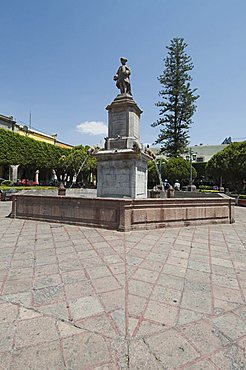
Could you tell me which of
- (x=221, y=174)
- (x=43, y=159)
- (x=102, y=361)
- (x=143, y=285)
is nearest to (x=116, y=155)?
(x=143, y=285)

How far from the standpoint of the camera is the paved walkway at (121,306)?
1.98 meters

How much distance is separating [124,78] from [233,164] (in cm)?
2337

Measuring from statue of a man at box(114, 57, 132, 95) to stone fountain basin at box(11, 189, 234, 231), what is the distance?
5153 millimetres

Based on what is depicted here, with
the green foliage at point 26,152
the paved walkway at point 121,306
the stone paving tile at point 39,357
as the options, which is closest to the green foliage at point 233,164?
the paved walkway at point 121,306

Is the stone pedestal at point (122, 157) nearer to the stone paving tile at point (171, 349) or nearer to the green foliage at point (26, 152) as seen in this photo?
the stone paving tile at point (171, 349)

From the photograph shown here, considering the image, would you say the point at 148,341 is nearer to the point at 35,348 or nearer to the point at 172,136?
the point at 35,348

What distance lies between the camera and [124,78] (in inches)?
386

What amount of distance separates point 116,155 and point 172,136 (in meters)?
27.9

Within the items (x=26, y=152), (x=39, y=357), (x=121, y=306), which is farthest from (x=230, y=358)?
(x=26, y=152)

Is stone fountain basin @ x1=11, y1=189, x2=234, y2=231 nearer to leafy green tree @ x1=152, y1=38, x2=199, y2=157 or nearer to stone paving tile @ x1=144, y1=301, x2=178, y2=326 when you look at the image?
stone paving tile @ x1=144, y1=301, x2=178, y2=326

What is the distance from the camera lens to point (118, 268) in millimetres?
3930

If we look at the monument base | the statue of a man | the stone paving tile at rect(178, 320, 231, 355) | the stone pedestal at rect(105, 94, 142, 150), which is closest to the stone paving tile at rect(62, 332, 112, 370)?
the stone paving tile at rect(178, 320, 231, 355)

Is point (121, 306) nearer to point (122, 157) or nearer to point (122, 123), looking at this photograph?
point (122, 157)

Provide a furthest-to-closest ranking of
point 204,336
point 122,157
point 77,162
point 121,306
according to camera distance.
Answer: point 77,162
point 122,157
point 121,306
point 204,336
